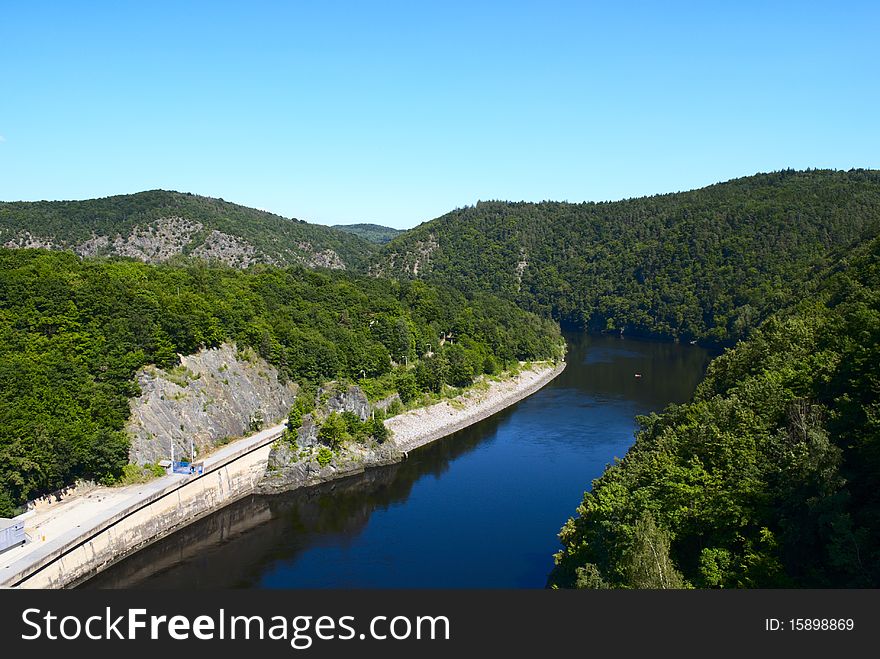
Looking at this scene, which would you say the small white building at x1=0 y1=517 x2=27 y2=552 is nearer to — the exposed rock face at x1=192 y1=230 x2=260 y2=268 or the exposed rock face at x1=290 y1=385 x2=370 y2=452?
the exposed rock face at x1=290 y1=385 x2=370 y2=452

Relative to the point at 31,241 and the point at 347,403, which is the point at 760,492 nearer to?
the point at 347,403

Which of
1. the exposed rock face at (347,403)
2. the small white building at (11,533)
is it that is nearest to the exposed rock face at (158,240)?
the exposed rock face at (347,403)

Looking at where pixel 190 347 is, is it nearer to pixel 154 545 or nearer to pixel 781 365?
pixel 154 545

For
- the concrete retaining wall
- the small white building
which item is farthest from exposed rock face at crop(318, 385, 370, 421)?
the small white building

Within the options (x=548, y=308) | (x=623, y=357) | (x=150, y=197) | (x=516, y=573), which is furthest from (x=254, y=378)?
(x=150, y=197)

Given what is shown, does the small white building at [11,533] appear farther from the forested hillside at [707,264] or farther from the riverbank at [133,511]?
the forested hillside at [707,264]
